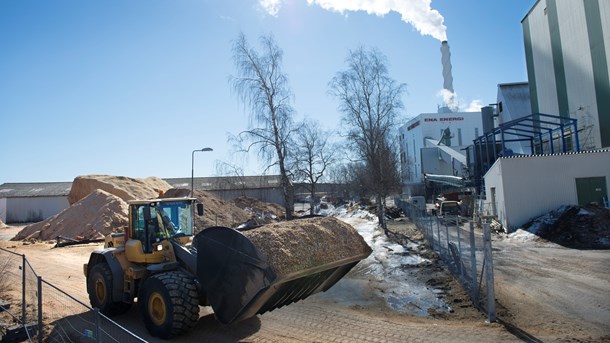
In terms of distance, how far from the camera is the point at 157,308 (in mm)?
6664

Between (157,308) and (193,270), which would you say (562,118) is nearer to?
(193,270)

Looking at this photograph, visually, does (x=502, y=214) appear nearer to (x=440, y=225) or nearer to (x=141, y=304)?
(x=440, y=225)

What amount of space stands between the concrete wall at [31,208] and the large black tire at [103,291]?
207 feet

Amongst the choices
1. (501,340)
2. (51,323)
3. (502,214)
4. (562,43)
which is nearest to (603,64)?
(562,43)

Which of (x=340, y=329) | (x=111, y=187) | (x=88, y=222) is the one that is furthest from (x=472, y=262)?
(x=111, y=187)

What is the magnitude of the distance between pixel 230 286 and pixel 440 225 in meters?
9.80

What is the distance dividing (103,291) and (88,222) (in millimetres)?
20672

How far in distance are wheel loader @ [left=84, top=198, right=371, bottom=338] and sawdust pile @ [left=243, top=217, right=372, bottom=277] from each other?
0.02m

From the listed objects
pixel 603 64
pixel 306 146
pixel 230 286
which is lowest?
pixel 230 286

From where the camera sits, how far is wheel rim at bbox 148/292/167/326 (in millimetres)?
6480

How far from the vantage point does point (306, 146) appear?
103ft

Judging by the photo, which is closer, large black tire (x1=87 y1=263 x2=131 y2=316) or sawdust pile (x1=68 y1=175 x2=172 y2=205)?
large black tire (x1=87 y1=263 x2=131 y2=316)

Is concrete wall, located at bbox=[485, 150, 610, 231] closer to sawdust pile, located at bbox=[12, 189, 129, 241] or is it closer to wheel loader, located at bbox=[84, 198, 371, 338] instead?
wheel loader, located at bbox=[84, 198, 371, 338]

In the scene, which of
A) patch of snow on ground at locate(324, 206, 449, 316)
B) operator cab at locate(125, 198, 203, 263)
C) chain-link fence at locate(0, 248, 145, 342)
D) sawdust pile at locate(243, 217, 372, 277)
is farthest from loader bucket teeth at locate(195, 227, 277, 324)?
patch of snow on ground at locate(324, 206, 449, 316)
